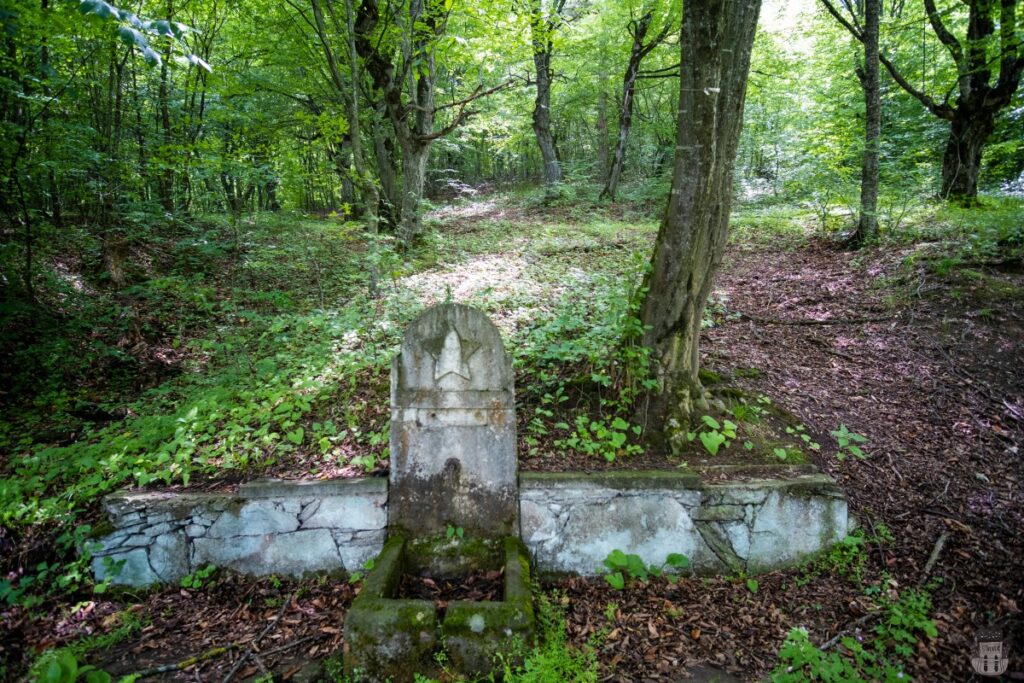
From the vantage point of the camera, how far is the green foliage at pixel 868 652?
270 cm

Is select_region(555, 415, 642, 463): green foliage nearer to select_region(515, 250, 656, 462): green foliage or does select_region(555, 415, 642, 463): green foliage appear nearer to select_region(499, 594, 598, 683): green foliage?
select_region(515, 250, 656, 462): green foliage

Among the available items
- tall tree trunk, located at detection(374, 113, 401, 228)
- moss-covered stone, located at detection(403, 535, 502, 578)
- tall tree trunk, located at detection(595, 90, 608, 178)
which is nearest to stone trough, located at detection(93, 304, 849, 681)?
moss-covered stone, located at detection(403, 535, 502, 578)

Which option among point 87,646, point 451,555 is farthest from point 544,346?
point 87,646

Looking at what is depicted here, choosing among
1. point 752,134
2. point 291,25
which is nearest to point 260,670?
point 291,25

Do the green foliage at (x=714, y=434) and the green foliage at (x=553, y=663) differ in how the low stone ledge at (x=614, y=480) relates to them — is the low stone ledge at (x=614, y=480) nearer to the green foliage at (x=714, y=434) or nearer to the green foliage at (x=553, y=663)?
the green foliage at (x=714, y=434)

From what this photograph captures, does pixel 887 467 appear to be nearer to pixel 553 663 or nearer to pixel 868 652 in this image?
pixel 868 652

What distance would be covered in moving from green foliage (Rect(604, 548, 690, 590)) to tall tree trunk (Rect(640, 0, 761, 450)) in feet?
2.94

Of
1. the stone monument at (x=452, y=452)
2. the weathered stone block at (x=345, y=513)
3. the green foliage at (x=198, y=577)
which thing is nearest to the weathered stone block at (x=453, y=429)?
the stone monument at (x=452, y=452)

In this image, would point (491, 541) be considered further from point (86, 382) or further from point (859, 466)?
point (86, 382)

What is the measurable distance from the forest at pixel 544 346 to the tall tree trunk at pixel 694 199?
25mm

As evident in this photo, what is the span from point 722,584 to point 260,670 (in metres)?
3.13

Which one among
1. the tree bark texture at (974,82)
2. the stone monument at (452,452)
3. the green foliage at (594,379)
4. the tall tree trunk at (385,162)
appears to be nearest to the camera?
the stone monument at (452,452)

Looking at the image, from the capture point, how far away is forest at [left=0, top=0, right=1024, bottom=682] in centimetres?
314

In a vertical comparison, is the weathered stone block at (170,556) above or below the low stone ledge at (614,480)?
below
